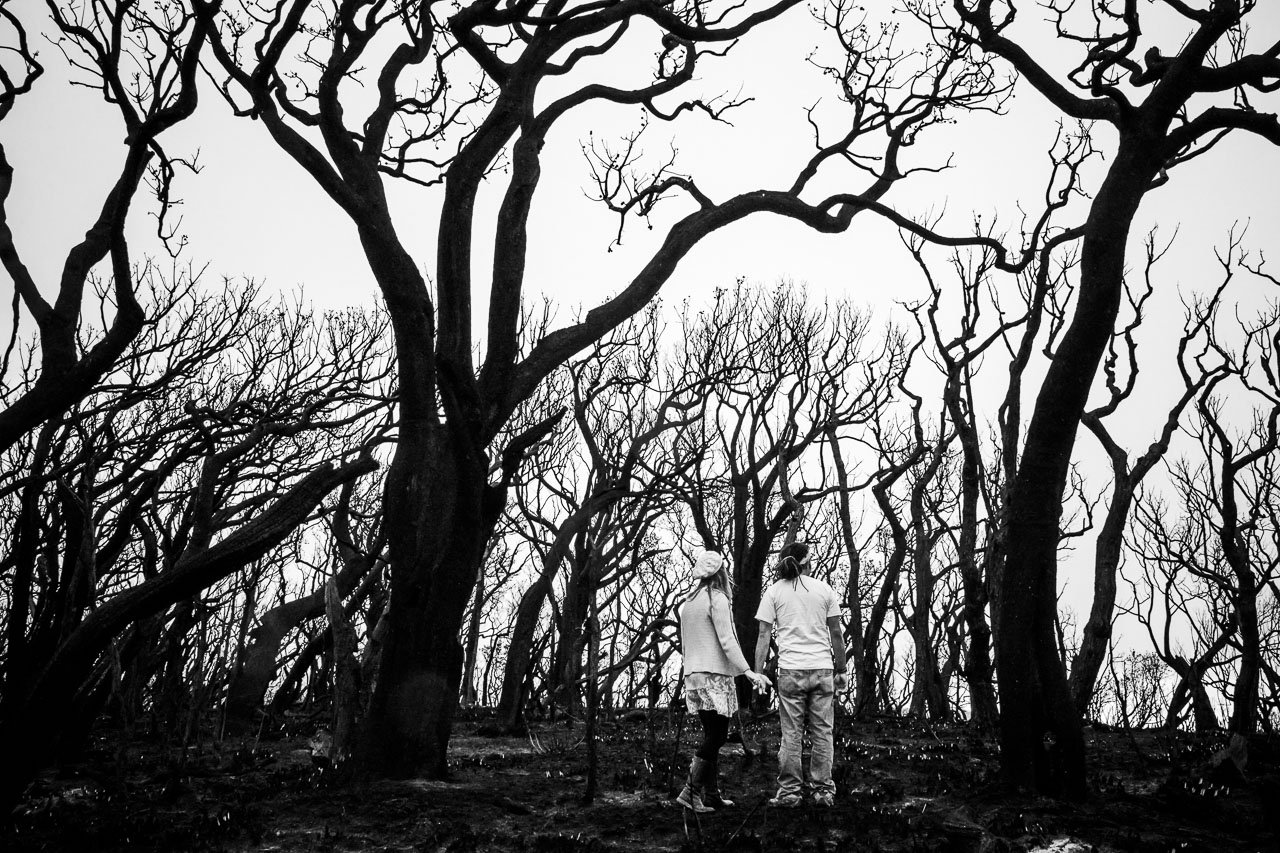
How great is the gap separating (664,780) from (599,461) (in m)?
11.1

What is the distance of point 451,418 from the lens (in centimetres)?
912

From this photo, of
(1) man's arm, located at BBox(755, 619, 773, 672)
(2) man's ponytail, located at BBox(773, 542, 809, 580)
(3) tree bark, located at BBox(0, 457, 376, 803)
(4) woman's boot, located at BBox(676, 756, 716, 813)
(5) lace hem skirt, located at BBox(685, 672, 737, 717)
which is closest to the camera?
(3) tree bark, located at BBox(0, 457, 376, 803)

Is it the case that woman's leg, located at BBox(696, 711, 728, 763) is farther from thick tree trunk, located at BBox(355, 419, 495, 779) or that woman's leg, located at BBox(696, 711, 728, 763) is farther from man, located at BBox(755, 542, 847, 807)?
thick tree trunk, located at BBox(355, 419, 495, 779)

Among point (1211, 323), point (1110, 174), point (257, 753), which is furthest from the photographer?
point (1211, 323)

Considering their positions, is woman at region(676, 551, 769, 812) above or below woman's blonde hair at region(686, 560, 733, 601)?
below

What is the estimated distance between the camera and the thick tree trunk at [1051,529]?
818cm

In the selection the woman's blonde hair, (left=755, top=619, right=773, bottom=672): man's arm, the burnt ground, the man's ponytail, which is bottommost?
the burnt ground

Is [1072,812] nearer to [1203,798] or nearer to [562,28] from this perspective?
[1203,798]

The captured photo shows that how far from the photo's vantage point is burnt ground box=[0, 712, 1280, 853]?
282 inches

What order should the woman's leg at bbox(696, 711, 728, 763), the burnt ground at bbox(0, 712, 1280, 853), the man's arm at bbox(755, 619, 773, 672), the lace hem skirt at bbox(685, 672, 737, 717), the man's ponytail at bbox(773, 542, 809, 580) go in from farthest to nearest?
the man's ponytail at bbox(773, 542, 809, 580) < the man's arm at bbox(755, 619, 773, 672) < the lace hem skirt at bbox(685, 672, 737, 717) < the woman's leg at bbox(696, 711, 728, 763) < the burnt ground at bbox(0, 712, 1280, 853)

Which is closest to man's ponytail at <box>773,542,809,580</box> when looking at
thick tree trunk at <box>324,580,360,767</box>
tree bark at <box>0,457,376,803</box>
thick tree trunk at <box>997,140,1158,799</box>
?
thick tree trunk at <box>997,140,1158,799</box>

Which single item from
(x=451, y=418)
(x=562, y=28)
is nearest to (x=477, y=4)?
(x=562, y=28)

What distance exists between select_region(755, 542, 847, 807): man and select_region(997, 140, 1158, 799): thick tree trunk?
1.48 m

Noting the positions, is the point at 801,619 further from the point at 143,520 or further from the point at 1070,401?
the point at 143,520
